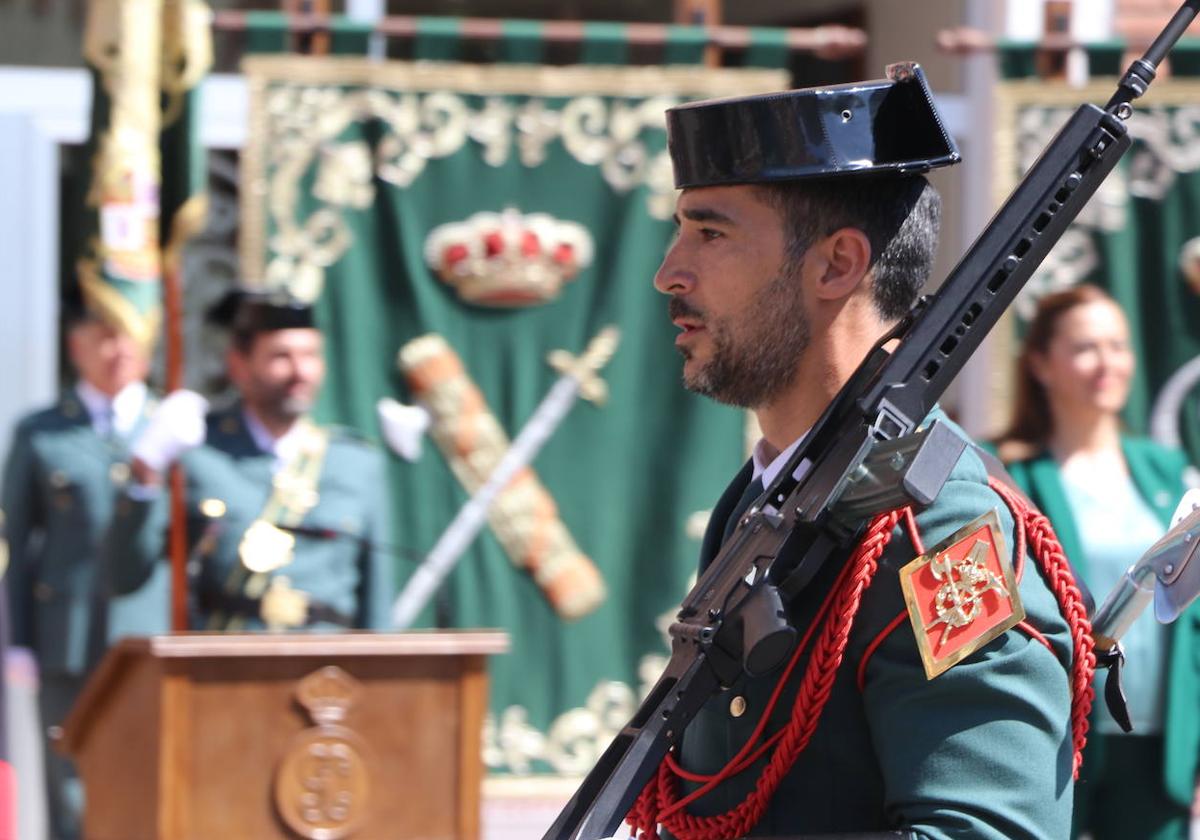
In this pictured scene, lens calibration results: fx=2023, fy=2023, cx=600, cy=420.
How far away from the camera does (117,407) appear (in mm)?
5082

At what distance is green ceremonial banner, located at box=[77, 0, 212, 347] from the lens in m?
4.73

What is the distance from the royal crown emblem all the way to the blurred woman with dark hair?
4.75ft

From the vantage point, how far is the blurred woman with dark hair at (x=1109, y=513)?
411 centimetres

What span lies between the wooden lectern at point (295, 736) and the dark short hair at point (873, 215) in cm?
194

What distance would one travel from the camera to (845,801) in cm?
186

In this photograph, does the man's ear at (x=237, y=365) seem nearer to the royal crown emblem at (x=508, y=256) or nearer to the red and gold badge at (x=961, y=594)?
the royal crown emblem at (x=508, y=256)

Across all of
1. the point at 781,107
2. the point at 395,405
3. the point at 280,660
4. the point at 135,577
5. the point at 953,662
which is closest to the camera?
the point at 953,662

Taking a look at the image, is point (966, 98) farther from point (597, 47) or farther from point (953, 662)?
point (953, 662)

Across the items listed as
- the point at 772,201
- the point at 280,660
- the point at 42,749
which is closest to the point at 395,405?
the point at 42,749

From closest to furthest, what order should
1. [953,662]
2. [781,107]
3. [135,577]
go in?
[953,662]
[781,107]
[135,577]

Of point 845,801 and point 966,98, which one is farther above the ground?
point 966,98

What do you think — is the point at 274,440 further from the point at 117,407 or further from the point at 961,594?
the point at 961,594

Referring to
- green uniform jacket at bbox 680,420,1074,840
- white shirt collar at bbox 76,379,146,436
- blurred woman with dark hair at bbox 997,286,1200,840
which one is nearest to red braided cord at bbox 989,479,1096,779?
green uniform jacket at bbox 680,420,1074,840

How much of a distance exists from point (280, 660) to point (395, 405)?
1.73m
